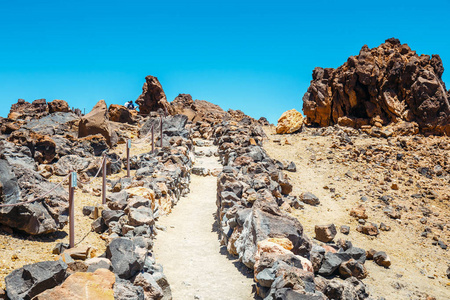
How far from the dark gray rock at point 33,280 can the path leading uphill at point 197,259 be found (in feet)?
8.17

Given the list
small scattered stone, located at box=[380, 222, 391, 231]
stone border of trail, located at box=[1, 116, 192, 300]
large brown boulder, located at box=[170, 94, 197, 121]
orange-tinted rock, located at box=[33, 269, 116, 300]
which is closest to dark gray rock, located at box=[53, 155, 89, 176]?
stone border of trail, located at box=[1, 116, 192, 300]

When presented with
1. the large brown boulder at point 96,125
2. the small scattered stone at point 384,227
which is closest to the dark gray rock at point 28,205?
the large brown boulder at point 96,125

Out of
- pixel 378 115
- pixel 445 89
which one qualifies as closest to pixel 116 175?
pixel 378 115

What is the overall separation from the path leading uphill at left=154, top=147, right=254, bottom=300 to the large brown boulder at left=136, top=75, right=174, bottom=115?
85.7ft

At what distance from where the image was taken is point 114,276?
5406 millimetres

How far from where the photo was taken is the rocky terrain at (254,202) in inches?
249

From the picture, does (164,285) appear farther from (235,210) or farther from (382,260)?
(382,260)

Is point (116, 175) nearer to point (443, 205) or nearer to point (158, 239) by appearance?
point (158, 239)

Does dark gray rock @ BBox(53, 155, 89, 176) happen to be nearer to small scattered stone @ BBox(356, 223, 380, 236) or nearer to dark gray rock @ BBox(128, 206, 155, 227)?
dark gray rock @ BBox(128, 206, 155, 227)

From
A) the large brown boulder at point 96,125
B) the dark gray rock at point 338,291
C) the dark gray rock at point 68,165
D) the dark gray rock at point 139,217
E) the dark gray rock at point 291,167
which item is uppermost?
the large brown boulder at point 96,125

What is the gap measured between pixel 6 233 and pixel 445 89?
1269 inches

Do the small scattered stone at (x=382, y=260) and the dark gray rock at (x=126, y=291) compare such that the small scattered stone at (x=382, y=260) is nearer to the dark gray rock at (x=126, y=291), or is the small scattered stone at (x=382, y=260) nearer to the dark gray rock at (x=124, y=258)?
the dark gray rock at (x=124, y=258)

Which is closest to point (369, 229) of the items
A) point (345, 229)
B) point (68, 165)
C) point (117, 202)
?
point (345, 229)

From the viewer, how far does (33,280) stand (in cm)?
478
